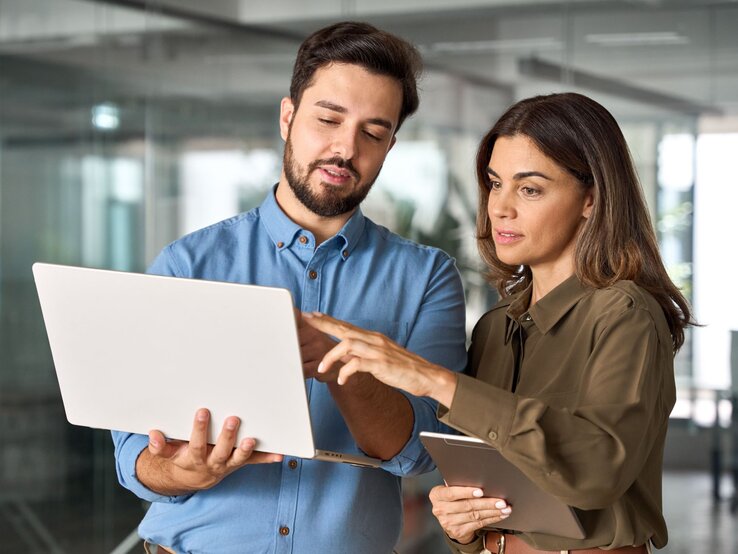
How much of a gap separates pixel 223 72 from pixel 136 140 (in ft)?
1.66

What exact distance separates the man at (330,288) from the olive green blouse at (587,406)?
0.57ft

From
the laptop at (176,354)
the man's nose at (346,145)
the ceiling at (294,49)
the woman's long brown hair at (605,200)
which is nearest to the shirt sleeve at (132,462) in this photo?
the laptop at (176,354)

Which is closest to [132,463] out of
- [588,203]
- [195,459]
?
[195,459]

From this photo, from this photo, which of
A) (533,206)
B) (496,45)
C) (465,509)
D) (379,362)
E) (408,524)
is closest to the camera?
(379,362)

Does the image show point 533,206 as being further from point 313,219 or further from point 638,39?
point 638,39

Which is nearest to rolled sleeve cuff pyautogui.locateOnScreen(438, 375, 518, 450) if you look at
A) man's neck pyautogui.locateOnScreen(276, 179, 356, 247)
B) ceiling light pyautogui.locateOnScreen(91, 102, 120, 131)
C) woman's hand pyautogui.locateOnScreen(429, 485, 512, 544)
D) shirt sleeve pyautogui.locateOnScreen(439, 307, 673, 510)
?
shirt sleeve pyautogui.locateOnScreen(439, 307, 673, 510)

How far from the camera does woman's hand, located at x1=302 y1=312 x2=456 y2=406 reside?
159 cm

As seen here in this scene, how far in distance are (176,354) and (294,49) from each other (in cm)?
325

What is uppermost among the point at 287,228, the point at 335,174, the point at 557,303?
the point at 335,174

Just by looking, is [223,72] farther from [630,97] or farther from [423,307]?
[423,307]

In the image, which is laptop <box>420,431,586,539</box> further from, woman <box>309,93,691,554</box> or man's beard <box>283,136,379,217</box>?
man's beard <box>283,136,379,217</box>

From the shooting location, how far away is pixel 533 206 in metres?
1.96

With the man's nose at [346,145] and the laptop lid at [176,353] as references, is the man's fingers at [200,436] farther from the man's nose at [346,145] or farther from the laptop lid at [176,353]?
the man's nose at [346,145]

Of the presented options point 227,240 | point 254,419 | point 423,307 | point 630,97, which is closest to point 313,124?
point 227,240
